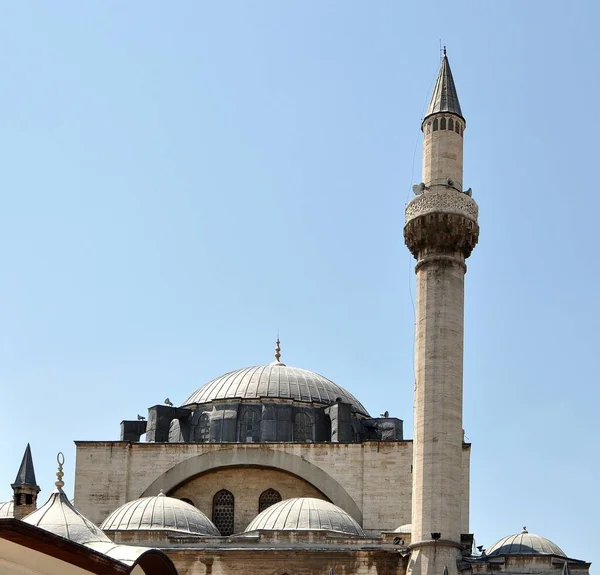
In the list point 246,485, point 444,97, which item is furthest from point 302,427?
point 444,97

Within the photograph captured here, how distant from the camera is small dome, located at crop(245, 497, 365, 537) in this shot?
23500mm

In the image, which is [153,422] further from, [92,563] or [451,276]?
[92,563]

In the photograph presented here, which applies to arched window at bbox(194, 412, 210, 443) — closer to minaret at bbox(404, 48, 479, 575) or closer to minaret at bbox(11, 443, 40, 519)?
minaret at bbox(11, 443, 40, 519)

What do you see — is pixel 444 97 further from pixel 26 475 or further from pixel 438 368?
pixel 26 475

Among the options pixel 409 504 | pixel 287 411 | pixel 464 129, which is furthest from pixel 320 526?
pixel 464 129

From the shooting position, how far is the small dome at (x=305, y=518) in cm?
2350

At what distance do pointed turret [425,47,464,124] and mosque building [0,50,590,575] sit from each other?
35 millimetres

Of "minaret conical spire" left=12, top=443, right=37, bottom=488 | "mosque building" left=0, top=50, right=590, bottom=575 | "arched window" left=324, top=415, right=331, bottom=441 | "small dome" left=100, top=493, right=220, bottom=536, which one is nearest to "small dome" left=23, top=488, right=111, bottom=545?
"mosque building" left=0, top=50, right=590, bottom=575

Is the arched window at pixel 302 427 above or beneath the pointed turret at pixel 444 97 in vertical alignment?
beneath

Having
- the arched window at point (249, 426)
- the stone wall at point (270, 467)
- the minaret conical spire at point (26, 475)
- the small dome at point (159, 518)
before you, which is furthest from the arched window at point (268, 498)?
the minaret conical spire at point (26, 475)

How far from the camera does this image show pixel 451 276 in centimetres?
2383

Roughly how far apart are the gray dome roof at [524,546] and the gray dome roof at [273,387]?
6302 millimetres

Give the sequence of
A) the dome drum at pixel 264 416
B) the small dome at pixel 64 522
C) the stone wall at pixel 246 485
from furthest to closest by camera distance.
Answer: the dome drum at pixel 264 416 → the stone wall at pixel 246 485 → the small dome at pixel 64 522

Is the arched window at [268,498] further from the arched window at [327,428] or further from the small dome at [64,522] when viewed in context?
the small dome at [64,522]
